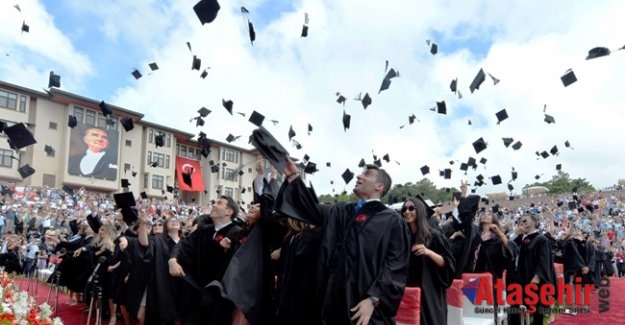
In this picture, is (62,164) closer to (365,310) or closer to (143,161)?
(143,161)

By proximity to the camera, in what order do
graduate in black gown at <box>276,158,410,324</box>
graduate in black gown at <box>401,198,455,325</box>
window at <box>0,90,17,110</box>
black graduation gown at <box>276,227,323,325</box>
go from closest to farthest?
graduate in black gown at <box>276,158,410,324</box> < black graduation gown at <box>276,227,323,325</box> < graduate in black gown at <box>401,198,455,325</box> < window at <box>0,90,17,110</box>

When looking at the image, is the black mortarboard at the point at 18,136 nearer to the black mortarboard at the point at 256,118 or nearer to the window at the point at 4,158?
the black mortarboard at the point at 256,118

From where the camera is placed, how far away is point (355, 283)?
3.39 meters

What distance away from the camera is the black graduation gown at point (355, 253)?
3.34 metres

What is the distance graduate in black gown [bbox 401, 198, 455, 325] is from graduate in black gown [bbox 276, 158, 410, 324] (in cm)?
83

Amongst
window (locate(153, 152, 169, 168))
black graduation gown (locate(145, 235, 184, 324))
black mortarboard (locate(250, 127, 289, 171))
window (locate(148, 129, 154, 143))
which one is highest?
window (locate(148, 129, 154, 143))

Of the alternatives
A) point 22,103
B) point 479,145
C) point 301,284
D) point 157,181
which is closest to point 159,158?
point 157,181

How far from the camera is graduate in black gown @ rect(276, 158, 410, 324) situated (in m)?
3.32

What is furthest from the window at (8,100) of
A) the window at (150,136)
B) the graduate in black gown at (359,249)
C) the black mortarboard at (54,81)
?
the graduate in black gown at (359,249)

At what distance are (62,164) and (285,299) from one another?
134 ft

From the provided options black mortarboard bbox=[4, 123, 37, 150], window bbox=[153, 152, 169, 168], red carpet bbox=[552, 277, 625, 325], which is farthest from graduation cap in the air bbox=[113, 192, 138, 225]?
window bbox=[153, 152, 169, 168]

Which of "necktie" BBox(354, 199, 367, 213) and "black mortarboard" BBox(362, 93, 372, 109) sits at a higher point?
"black mortarboard" BBox(362, 93, 372, 109)

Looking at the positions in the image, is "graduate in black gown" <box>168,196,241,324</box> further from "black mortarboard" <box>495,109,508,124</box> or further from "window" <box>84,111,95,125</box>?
"window" <box>84,111,95,125</box>

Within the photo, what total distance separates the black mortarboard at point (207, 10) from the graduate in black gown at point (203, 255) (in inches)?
113
